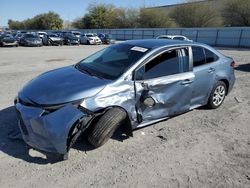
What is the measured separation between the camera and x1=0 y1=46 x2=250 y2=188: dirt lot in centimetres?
320

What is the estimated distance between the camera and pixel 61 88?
150 inches

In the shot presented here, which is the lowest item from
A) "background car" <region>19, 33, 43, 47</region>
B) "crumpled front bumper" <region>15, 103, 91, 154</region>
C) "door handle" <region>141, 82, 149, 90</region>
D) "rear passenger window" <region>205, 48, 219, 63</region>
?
"background car" <region>19, 33, 43, 47</region>

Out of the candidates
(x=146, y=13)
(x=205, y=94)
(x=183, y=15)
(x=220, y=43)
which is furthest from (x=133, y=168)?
(x=146, y=13)

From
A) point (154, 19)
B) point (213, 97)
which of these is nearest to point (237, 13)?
point (154, 19)

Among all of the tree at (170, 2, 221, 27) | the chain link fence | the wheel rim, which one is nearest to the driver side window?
the wheel rim

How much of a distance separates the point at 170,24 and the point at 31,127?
52.2 meters

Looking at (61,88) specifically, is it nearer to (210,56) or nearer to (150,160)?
(150,160)

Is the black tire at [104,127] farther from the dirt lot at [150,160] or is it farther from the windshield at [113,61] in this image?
the windshield at [113,61]

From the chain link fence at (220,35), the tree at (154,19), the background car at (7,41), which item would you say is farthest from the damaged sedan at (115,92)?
the tree at (154,19)

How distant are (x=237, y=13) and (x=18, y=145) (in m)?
43.2

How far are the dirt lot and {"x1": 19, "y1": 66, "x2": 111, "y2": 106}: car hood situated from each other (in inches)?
31.1

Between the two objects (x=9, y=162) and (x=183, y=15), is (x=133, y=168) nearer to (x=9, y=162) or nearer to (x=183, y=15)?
(x=9, y=162)

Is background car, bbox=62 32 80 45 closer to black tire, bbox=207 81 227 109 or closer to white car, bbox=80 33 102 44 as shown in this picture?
white car, bbox=80 33 102 44

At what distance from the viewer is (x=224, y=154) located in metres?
3.90
